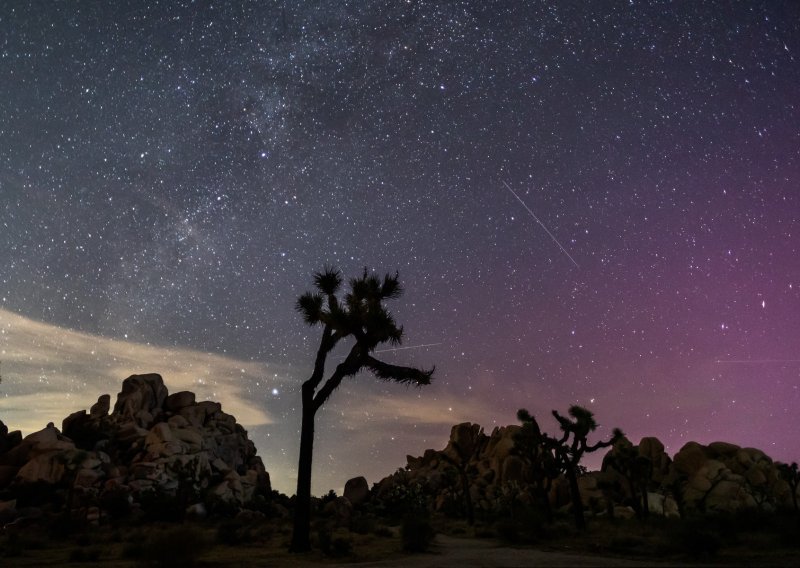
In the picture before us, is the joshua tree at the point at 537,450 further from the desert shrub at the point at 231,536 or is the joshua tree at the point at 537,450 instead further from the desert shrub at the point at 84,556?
the desert shrub at the point at 84,556

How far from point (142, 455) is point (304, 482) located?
1465 inches

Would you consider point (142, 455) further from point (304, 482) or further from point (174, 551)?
point (174, 551)

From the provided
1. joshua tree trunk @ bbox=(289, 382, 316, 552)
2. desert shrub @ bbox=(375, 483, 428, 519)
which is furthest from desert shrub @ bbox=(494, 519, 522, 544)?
desert shrub @ bbox=(375, 483, 428, 519)

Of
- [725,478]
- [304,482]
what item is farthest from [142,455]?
[725,478]

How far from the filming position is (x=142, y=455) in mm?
46688

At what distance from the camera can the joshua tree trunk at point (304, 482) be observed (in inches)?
637

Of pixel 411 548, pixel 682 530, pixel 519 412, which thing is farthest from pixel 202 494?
pixel 682 530

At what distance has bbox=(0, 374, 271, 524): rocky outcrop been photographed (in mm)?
38844

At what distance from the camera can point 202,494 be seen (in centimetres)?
4284

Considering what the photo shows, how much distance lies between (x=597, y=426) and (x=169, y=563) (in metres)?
20.7

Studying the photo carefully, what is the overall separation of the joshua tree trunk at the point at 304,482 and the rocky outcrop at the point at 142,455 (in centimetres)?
2360

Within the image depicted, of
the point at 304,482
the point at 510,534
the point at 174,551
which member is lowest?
the point at 510,534

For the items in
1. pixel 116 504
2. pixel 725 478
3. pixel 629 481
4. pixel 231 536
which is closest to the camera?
pixel 231 536

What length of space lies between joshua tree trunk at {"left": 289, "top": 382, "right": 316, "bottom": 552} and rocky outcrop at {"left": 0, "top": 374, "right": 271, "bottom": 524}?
77.4ft
